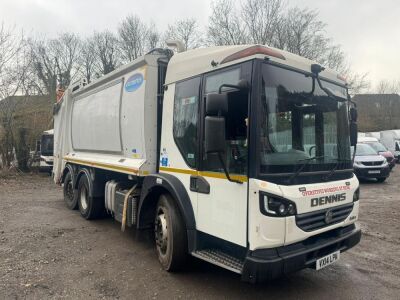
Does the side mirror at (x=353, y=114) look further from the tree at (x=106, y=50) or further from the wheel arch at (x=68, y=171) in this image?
the tree at (x=106, y=50)

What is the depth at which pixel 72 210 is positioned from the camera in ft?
28.7

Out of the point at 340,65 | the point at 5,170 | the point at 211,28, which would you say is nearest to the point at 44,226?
the point at 5,170

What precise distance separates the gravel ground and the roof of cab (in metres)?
2.51

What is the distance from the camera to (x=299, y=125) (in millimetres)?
3854

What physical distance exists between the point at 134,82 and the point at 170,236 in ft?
8.16

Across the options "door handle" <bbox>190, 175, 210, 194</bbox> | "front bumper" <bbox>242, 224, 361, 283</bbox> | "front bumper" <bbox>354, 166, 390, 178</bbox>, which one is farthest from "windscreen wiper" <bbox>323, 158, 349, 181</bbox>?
"front bumper" <bbox>354, 166, 390, 178</bbox>

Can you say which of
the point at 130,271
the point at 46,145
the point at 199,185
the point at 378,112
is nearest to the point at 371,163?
the point at 199,185

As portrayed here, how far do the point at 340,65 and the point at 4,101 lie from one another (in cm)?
2332

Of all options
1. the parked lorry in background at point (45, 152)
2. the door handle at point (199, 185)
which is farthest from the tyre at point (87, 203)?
the parked lorry in background at point (45, 152)

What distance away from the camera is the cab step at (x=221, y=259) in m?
3.49

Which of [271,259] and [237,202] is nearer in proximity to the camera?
[271,259]

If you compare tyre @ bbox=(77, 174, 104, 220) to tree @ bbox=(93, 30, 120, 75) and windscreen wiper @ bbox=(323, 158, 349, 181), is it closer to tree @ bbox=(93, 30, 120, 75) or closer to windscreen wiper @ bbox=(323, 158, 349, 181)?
windscreen wiper @ bbox=(323, 158, 349, 181)

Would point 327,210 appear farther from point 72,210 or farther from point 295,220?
point 72,210

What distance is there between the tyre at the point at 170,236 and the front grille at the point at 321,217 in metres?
1.51
